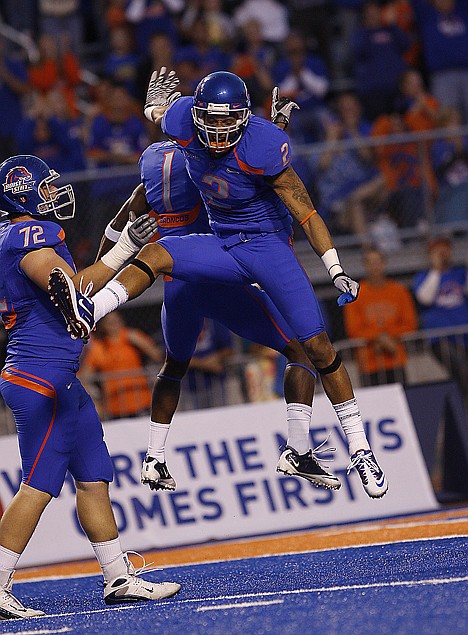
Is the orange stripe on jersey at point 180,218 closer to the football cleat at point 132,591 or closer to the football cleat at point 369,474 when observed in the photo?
the football cleat at point 369,474

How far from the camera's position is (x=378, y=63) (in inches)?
521

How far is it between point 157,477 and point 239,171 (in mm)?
1957

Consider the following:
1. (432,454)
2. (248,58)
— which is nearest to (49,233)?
(432,454)

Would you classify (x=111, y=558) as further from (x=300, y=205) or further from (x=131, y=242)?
(x=300, y=205)

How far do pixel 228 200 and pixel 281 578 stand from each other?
6.95ft

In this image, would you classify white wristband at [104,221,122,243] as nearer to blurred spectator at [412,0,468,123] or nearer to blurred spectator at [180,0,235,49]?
blurred spectator at [412,0,468,123]

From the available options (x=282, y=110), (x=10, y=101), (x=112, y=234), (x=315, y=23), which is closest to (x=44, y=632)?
(x=112, y=234)

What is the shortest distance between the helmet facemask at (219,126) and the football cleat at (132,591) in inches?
92.7

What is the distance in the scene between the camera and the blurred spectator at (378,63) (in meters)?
13.2

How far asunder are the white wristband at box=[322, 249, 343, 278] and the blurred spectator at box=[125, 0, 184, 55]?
7.41 metres

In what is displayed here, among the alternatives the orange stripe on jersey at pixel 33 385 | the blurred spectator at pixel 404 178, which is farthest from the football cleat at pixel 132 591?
the blurred spectator at pixel 404 178

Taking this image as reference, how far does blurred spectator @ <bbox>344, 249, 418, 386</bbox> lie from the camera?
10242 millimetres

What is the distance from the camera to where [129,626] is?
5.34 metres

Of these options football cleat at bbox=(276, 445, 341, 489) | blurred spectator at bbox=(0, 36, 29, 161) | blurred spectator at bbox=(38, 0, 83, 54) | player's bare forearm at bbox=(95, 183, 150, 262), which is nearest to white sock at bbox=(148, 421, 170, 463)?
football cleat at bbox=(276, 445, 341, 489)
